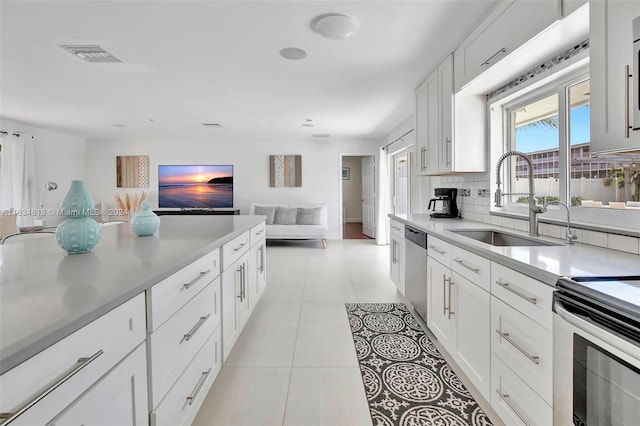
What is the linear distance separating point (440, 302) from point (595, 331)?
1.34 metres

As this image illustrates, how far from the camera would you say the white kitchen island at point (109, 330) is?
63 centimetres

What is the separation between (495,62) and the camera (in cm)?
207

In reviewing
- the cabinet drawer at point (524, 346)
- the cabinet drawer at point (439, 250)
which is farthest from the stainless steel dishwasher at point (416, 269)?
the cabinet drawer at point (524, 346)

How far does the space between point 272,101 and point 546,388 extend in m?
4.22

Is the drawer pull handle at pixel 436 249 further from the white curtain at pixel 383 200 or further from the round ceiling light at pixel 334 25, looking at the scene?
the white curtain at pixel 383 200

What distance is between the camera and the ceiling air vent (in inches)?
111

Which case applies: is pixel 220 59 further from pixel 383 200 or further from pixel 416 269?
pixel 383 200

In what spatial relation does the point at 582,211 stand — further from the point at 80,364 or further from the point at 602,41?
the point at 80,364

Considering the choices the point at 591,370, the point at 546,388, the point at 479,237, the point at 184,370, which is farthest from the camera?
the point at 479,237

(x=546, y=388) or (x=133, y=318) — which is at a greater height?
(x=133, y=318)

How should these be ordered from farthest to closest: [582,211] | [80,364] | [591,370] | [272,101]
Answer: [272,101] → [582,211] → [591,370] → [80,364]

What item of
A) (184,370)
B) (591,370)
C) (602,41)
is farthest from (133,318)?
(602,41)

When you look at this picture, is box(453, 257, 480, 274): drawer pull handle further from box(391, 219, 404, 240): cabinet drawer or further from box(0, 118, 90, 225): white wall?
box(0, 118, 90, 225): white wall

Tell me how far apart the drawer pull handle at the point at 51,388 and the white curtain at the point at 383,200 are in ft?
20.9
